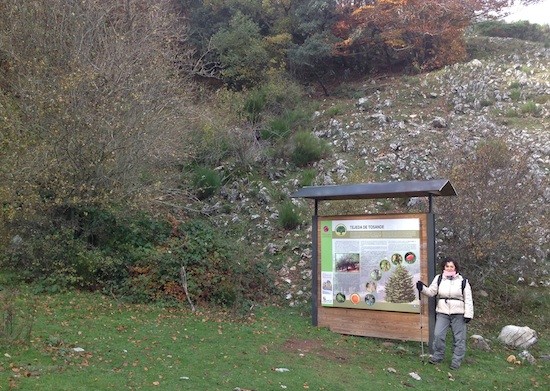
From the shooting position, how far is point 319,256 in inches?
387

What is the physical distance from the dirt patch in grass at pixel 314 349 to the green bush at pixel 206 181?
7.89 metres

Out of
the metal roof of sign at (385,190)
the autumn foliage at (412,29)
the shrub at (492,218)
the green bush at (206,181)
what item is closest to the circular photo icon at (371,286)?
the metal roof of sign at (385,190)

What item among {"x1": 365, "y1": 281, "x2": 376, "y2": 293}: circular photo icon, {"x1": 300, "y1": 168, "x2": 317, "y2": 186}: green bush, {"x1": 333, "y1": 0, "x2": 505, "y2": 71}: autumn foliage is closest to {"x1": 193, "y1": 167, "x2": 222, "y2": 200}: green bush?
{"x1": 300, "y1": 168, "x2": 317, "y2": 186}: green bush

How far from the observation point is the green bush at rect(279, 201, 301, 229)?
14.2 m

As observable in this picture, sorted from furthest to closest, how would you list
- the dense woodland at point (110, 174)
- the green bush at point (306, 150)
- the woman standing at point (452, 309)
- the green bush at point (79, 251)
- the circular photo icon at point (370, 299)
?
the green bush at point (306, 150), the green bush at point (79, 251), the dense woodland at point (110, 174), the circular photo icon at point (370, 299), the woman standing at point (452, 309)

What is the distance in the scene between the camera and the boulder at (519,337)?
9.09 metres

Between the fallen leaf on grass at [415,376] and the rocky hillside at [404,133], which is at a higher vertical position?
the rocky hillside at [404,133]

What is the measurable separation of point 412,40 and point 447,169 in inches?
535

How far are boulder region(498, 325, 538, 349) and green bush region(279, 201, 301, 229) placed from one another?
20.3 ft

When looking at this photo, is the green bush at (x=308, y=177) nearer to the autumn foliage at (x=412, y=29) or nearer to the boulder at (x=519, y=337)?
the boulder at (x=519, y=337)

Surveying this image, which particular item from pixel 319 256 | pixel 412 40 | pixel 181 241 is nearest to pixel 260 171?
pixel 181 241

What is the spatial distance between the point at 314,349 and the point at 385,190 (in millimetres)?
2809

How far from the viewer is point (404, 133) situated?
57.2 ft

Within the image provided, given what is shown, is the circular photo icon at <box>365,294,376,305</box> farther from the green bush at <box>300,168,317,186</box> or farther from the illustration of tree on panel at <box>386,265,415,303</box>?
the green bush at <box>300,168,317,186</box>
